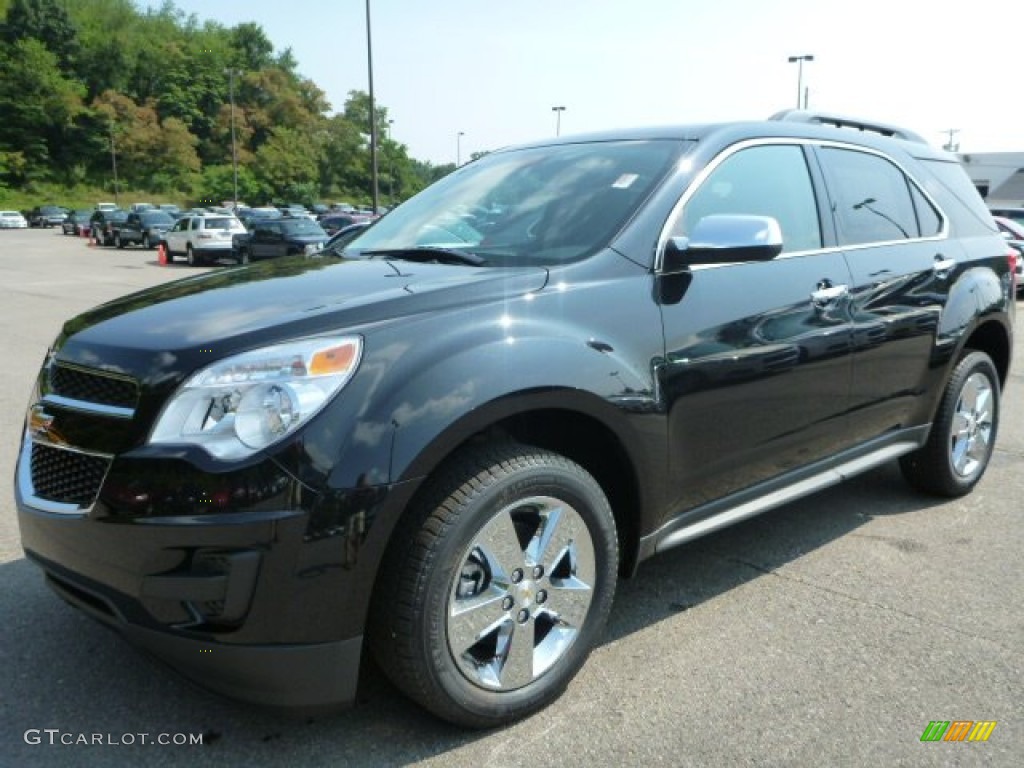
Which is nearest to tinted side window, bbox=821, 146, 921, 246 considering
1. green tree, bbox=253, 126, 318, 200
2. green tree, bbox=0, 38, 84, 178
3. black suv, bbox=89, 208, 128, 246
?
black suv, bbox=89, 208, 128, 246

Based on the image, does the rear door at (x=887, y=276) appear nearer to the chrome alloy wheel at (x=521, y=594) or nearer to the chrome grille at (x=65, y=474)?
the chrome alloy wheel at (x=521, y=594)

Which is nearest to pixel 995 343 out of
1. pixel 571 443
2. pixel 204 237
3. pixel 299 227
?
pixel 571 443

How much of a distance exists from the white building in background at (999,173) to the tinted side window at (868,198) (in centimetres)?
5425

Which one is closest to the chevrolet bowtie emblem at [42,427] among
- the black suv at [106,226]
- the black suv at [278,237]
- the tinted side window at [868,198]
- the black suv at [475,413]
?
the black suv at [475,413]

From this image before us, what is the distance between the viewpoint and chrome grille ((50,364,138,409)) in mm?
2248

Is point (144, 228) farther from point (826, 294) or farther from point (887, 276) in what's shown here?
point (826, 294)

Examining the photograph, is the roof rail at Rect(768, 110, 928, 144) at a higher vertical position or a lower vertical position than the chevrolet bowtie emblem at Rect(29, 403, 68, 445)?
higher

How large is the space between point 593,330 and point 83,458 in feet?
4.78

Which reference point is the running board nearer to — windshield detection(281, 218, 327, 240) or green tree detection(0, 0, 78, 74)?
windshield detection(281, 218, 327, 240)

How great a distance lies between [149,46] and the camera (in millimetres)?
105375

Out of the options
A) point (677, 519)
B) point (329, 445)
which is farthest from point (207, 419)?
point (677, 519)

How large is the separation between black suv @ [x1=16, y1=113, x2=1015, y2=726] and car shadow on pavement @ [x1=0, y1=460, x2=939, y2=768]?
25 centimetres

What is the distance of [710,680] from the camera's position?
279 cm

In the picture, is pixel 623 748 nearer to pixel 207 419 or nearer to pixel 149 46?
pixel 207 419
